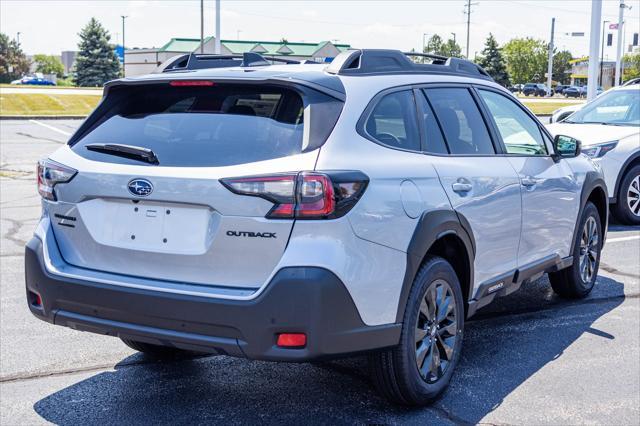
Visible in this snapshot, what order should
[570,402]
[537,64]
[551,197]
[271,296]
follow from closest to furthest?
[271,296] → [570,402] → [551,197] → [537,64]

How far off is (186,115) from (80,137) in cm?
69

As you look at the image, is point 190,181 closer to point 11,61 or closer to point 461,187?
point 461,187

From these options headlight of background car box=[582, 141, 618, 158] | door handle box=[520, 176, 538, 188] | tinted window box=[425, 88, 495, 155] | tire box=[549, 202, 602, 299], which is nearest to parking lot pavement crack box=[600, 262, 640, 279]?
tire box=[549, 202, 602, 299]

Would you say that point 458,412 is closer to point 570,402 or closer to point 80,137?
point 570,402

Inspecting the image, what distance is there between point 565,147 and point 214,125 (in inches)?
127

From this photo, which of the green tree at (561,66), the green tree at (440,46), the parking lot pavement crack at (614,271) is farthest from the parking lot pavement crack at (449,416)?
the green tree at (561,66)

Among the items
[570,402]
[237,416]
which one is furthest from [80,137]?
[570,402]

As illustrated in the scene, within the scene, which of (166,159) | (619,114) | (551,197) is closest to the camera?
(166,159)

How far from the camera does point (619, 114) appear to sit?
1089 centimetres

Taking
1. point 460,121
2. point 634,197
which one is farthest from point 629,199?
point 460,121

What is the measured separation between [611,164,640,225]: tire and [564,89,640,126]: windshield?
2.85 feet

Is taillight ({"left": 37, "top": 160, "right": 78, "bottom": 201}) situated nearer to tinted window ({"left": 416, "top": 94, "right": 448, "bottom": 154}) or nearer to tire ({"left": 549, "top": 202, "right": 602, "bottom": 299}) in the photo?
tinted window ({"left": 416, "top": 94, "right": 448, "bottom": 154})

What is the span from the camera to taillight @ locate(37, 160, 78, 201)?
4.04 meters

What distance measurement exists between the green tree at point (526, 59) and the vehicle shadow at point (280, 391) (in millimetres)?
122152
